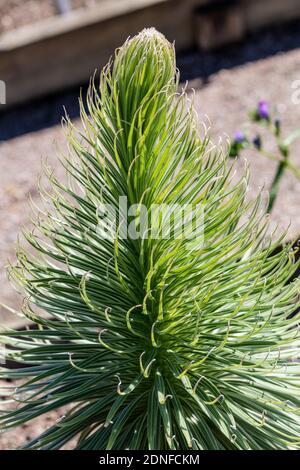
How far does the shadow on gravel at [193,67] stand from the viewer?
6.16m

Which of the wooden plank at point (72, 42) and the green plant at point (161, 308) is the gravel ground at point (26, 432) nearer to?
the green plant at point (161, 308)

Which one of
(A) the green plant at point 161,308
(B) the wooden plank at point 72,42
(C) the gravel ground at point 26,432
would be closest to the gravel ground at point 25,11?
(B) the wooden plank at point 72,42

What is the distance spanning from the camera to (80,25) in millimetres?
6078

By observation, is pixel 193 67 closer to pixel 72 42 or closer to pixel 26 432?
pixel 72 42

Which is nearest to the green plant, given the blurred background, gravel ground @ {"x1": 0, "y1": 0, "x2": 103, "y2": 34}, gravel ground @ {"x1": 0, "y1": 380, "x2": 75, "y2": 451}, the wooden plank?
gravel ground @ {"x1": 0, "y1": 380, "x2": 75, "y2": 451}

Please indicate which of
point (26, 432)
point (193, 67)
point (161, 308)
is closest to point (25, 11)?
point (193, 67)

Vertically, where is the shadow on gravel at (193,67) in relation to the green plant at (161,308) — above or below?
above

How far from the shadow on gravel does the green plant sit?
3839 mm

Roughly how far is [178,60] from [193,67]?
0.60 feet

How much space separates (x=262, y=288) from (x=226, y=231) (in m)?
0.20

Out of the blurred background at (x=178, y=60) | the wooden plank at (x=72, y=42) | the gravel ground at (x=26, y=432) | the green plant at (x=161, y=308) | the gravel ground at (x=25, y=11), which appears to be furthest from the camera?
the gravel ground at (x=25, y=11)

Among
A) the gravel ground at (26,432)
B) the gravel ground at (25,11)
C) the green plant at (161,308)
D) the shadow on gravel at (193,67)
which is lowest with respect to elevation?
the gravel ground at (26,432)

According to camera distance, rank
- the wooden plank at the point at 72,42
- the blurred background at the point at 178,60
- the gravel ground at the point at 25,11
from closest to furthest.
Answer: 1. the blurred background at the point at 178,60
2. the wooden plank at the point at 72,42
3. the gravel ground at the point at 25,11
